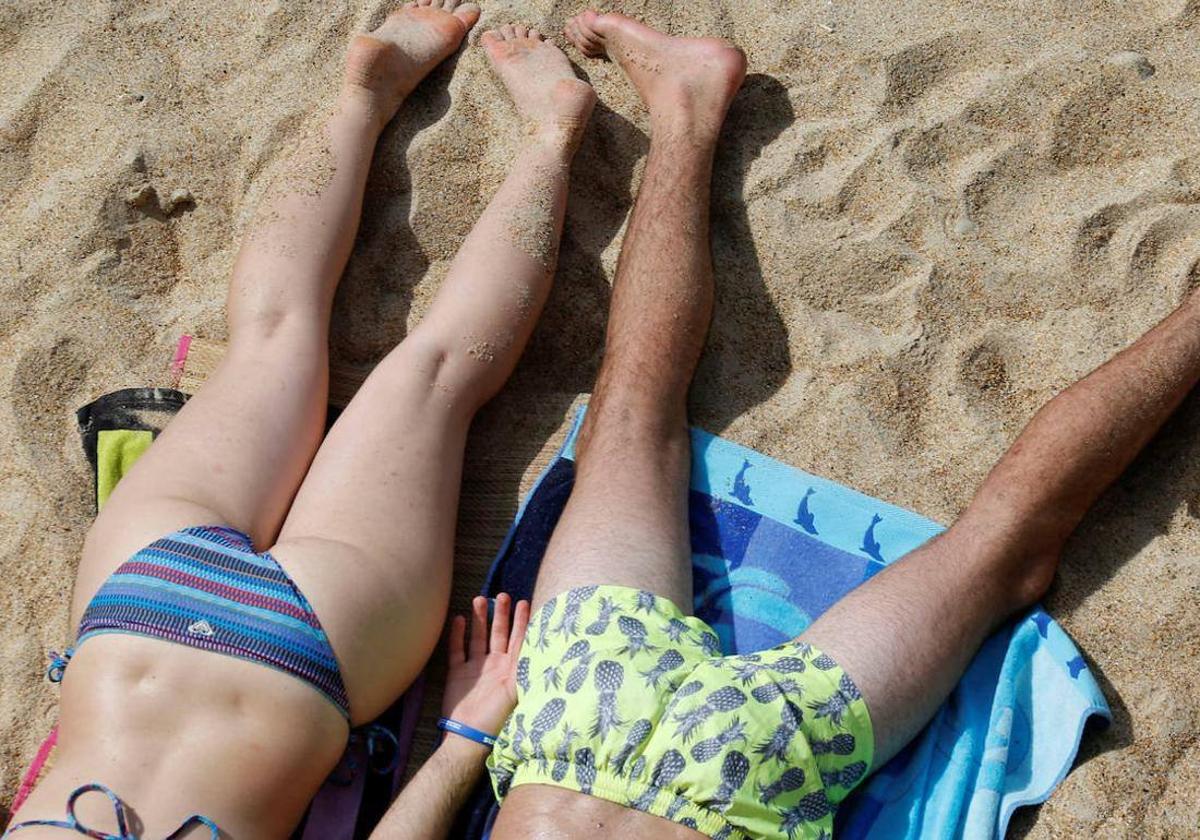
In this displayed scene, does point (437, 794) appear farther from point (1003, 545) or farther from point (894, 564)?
point (1003, 545)

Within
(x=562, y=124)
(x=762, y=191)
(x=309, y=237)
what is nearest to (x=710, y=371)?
(x=762, y=191)

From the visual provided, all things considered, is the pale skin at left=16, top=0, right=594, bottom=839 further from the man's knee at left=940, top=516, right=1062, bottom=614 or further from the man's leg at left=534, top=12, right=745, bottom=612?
the man's knee at left=940, top=516, right=1062, bottom=614

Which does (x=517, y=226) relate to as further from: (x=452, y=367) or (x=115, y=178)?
(x=115, y=178)

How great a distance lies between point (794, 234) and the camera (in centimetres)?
280

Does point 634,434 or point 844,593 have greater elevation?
point 634,434

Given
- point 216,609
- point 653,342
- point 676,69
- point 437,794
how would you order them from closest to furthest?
point 216,609 → point 437,794 → point 653,342 → point 676,69

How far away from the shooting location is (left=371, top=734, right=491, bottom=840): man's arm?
2131 millimetres

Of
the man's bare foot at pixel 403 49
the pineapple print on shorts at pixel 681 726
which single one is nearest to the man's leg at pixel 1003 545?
the pineapple print on shorts at pixel 681 726

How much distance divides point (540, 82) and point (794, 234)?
0.76 meters

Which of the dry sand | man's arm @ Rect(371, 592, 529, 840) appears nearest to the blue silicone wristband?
man's arm @ Rect(371, 592, 529, 840)

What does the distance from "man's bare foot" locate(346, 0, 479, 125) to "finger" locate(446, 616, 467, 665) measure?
1361mm

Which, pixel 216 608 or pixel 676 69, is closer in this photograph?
pixel 216 608

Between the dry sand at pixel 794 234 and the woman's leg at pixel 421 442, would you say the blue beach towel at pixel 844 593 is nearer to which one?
the dry sand at pixel 794 234

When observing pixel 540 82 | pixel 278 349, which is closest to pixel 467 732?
pixel 278 349
